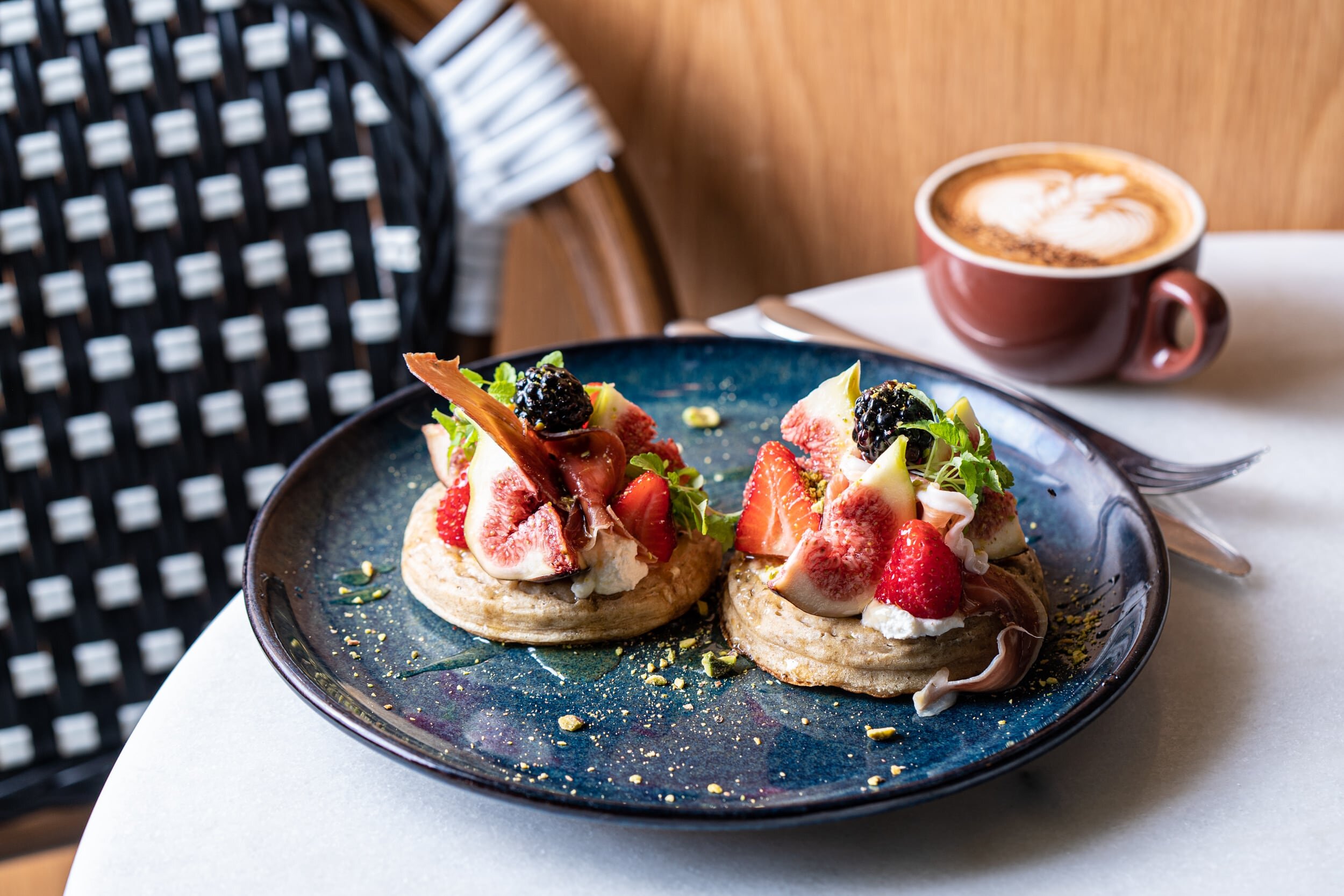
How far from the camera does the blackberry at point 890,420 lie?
1122mm

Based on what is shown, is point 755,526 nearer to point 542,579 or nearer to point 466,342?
point 542,579

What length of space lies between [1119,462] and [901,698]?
1.64 ft

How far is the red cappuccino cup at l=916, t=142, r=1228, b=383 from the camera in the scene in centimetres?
153

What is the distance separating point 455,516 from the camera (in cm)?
122

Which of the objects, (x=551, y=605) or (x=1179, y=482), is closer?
(x=551, y=605)

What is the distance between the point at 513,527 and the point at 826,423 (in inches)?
13.2

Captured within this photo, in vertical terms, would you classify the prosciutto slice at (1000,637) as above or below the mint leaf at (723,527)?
below

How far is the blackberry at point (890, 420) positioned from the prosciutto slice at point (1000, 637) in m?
0.13

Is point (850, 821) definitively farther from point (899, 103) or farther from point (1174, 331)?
point (899, 103)

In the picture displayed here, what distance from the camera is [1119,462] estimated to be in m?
1.40

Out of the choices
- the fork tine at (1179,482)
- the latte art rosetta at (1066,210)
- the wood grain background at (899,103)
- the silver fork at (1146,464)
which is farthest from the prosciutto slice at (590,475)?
the wood grain background at (899,103)

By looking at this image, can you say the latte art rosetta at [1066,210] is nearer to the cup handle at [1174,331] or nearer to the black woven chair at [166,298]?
the cup handle at [1174,331]

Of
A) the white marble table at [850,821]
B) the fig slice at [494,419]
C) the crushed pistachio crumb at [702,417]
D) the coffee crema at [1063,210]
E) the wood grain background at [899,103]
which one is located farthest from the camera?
the wood grain background at [899,103]

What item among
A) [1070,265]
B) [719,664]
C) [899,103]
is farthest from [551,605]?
[899,103]
